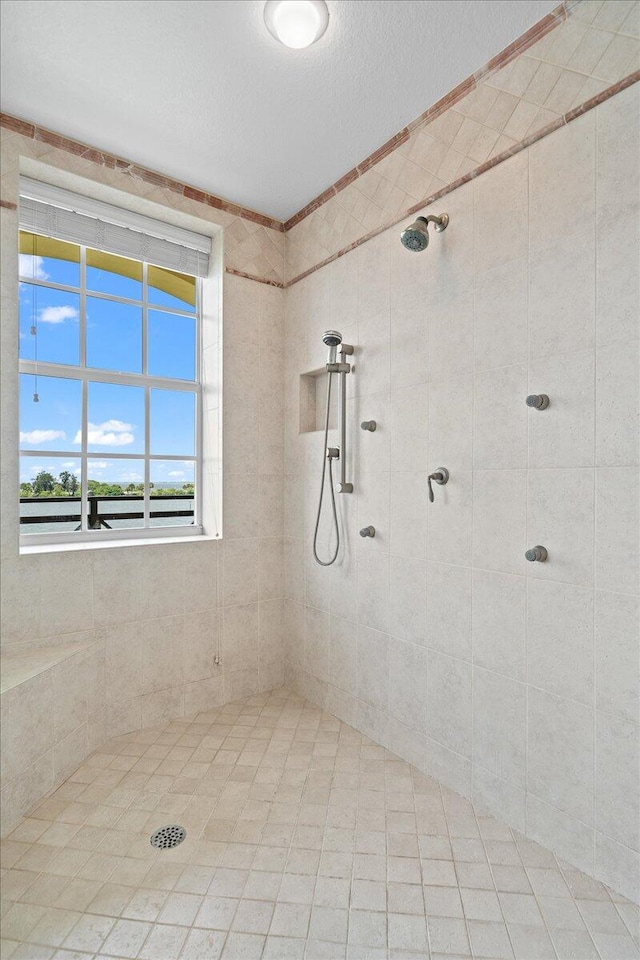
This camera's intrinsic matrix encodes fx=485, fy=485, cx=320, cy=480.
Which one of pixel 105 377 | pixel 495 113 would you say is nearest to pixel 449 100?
pixel 495 113

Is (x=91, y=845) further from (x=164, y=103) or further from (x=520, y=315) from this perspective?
(x=164, y=103)

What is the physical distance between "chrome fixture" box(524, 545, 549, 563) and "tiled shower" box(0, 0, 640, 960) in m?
0.04

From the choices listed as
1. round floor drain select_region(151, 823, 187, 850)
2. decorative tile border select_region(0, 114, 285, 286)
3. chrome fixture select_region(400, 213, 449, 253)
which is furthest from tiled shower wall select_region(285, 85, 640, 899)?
round floor drain select_region(151, 823, 187, 850)

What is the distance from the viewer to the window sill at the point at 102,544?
2.25 meters

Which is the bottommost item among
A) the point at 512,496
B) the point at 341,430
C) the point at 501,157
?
the point at 512,496

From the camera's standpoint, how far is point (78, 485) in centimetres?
246

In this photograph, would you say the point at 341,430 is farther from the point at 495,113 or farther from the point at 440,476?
the point at 495,113

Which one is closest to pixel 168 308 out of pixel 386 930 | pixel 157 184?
pixel 157 184

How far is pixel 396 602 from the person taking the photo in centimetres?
221

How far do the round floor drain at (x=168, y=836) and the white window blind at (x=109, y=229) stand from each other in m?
2.59

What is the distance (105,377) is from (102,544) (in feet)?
2.82

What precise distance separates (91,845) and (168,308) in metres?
2.49

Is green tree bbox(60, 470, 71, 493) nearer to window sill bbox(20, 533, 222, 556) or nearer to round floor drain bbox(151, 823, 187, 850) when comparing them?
window sill bbox(20, 533, 222, 556)

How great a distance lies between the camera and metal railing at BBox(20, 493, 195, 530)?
235cm
